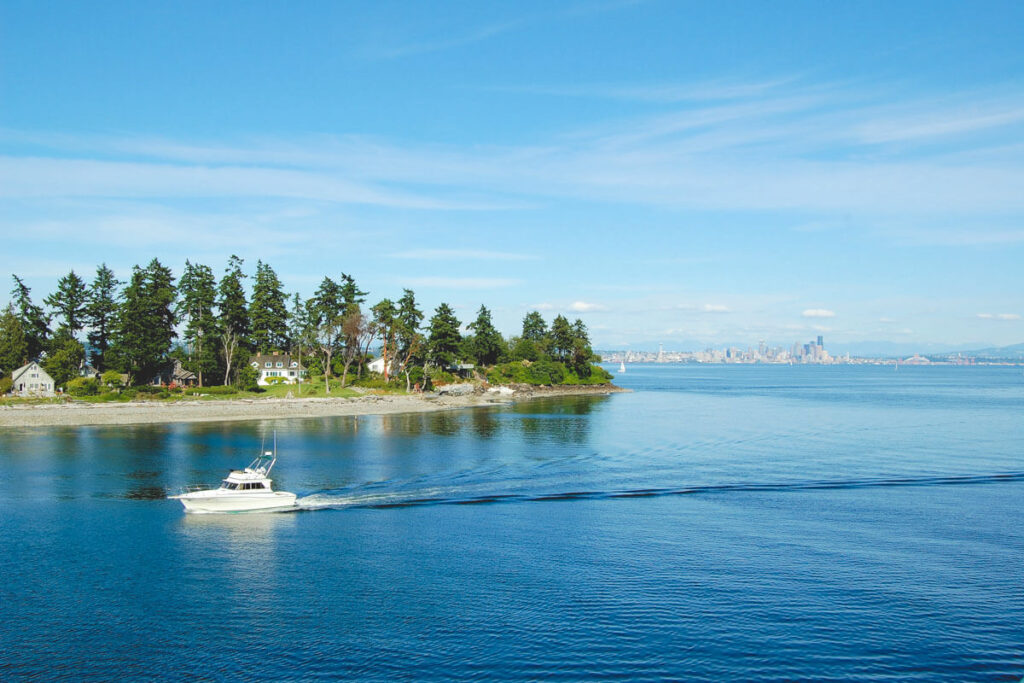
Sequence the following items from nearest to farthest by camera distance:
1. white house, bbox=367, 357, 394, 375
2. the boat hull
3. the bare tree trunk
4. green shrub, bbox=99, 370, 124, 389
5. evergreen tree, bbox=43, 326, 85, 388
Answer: the boat hull → evergreen tree, bbox=43, 326, 85, 388 → green shrub, bbox=99, 370, 124, 389 → the bare tree trunk → white house, bbox=367, 357, 394, 375

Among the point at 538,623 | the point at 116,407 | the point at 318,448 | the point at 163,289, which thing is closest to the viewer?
the point at 538,623

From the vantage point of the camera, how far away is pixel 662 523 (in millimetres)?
38406

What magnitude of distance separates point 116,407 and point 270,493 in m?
55.5

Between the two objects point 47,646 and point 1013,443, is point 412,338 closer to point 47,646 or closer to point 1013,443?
point 1013,443

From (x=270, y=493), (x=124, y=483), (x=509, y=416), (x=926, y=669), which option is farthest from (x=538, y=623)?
(x=509, y=416)

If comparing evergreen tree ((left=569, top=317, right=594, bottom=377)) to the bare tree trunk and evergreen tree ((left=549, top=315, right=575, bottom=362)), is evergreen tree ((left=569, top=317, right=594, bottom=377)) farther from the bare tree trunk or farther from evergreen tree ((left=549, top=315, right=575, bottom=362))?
the bare tree trunk

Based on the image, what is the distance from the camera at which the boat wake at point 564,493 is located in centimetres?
4297

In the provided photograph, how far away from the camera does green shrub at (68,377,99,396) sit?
92562 mm

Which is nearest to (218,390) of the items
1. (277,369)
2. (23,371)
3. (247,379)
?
(247,379)

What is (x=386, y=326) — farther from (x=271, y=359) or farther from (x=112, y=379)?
(x=112, y=379)

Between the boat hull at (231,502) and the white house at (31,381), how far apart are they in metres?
64.9

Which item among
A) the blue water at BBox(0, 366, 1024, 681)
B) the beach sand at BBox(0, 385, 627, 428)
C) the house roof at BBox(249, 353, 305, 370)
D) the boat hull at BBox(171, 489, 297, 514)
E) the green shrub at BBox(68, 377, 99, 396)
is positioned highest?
the house roof at BBox(249, 353, 305, 370)

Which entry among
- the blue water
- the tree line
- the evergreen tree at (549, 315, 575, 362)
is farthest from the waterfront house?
the evergreen tree at (549, 315, 575, 362)

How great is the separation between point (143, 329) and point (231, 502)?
6664 centimetres
